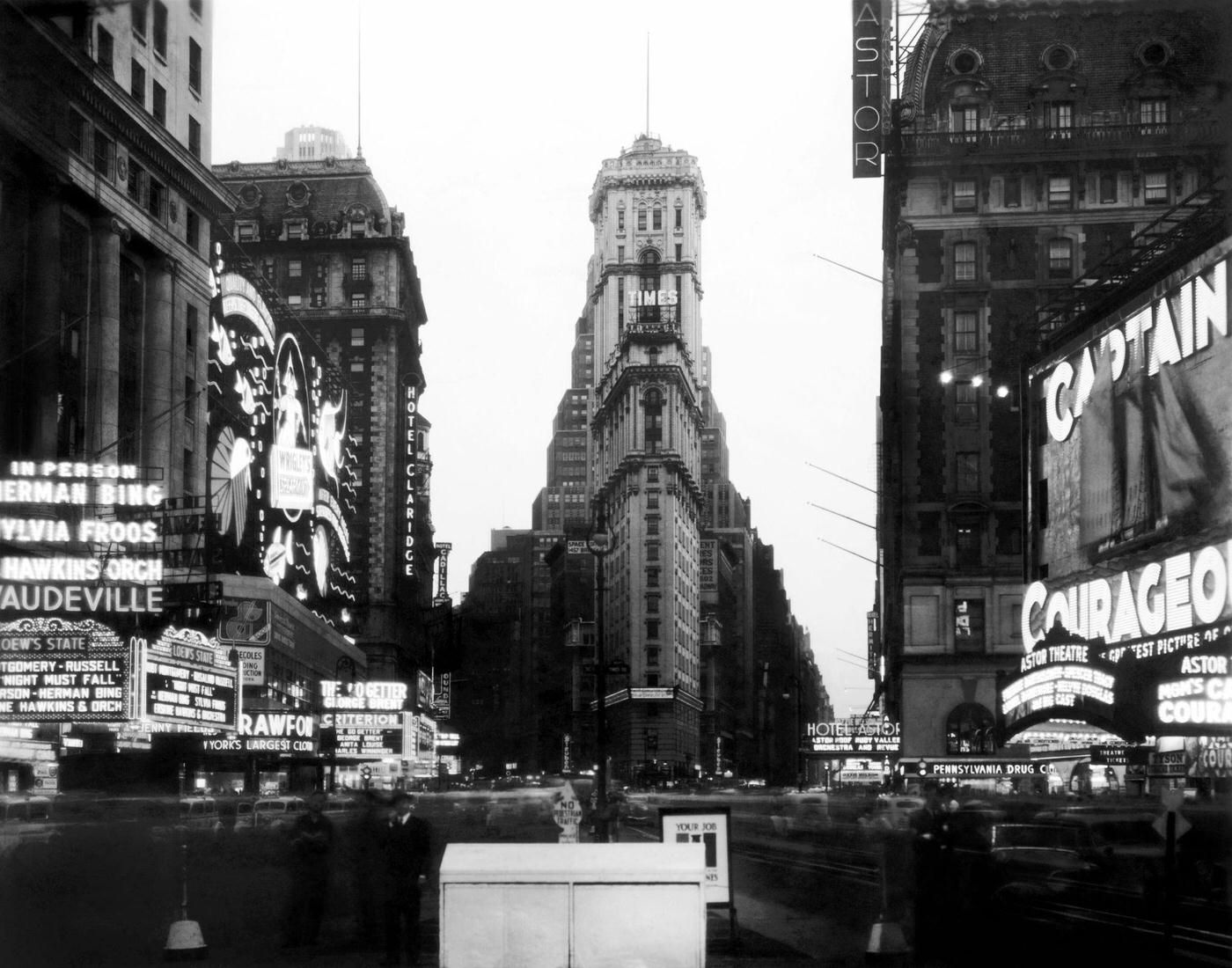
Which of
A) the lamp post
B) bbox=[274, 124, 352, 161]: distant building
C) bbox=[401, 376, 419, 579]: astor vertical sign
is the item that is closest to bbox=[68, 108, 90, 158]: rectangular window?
bbox=[274, 124, 352, 161]: distant building

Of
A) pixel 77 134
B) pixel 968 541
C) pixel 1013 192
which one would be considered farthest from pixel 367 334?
pixel 1013 192

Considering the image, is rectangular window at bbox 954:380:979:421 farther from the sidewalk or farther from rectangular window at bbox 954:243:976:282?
the sidewalk

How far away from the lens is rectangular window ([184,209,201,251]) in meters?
62.1

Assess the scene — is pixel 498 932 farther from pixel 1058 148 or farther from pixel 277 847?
pixel 1058 148

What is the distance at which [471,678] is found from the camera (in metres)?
44.5

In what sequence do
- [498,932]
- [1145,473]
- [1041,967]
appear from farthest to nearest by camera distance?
[1145,473]
[1041,967]
[498,932]

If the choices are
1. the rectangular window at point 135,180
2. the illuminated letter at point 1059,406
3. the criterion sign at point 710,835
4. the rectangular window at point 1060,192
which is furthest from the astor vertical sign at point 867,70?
the criterion sign at point 710,835

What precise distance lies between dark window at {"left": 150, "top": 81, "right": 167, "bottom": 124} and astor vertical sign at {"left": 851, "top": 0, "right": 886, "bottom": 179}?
24.0 meters

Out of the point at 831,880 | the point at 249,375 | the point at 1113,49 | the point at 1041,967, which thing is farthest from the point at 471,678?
the point at 1113,49

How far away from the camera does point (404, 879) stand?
57.3 ft

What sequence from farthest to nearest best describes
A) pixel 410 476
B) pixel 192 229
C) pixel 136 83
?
pixel 410 476
pixel 192 229
pixel 136 83

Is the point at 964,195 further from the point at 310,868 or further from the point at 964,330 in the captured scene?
the point at 310,868

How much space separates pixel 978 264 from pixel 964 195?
2.82m

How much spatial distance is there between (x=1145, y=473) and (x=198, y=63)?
40.0 meters
